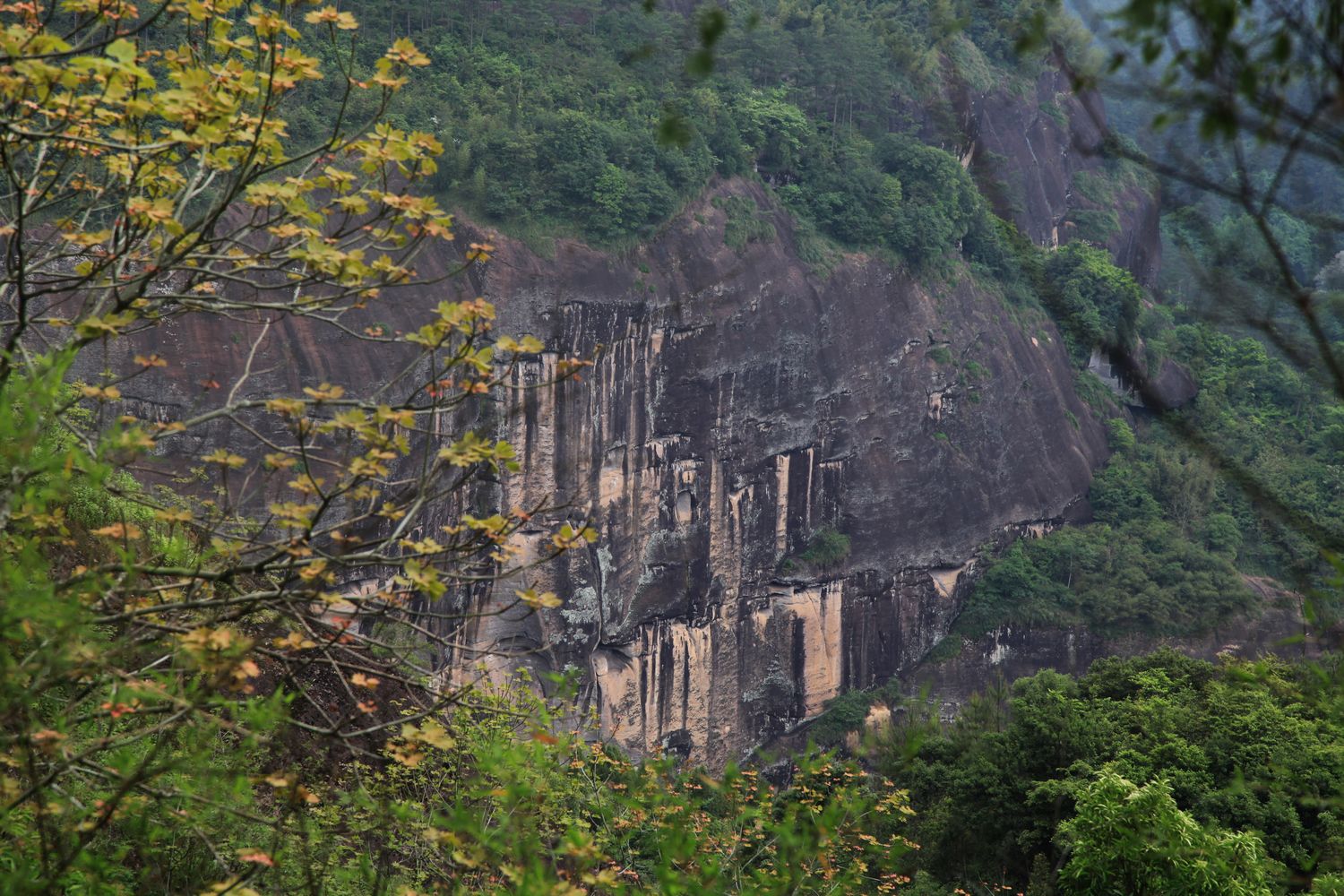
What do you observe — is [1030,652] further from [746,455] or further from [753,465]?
[746,455]

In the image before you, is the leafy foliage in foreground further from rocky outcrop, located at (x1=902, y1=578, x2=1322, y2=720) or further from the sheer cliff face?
rocky outcrop, located at (x1=902, y1=578, x2=1322, y2=720)

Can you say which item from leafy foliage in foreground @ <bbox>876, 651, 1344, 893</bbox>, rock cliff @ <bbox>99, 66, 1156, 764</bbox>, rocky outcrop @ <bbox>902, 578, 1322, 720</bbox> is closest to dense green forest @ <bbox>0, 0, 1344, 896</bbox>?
leafy foliage in foreground @ <bbox>876, 651, 1344, 893</bbox>

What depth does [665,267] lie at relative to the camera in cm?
1953

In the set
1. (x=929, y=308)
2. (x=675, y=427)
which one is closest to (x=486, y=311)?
(x=675, y=427)

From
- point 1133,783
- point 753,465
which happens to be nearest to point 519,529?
point 1133,783

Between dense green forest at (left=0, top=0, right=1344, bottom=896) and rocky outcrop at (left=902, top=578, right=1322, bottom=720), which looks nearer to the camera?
dense green forest at (left=0, top=0, right=1344, bottom=896)

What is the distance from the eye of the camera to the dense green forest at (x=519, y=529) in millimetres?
2164

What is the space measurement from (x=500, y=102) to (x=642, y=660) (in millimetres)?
9595

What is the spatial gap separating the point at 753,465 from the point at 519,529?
1707 centimetres

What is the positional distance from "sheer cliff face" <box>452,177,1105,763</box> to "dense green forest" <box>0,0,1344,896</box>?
72cm

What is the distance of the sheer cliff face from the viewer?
60.7 feet

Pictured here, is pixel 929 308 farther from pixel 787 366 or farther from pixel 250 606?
pixel 250 606

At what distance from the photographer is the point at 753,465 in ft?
68.1

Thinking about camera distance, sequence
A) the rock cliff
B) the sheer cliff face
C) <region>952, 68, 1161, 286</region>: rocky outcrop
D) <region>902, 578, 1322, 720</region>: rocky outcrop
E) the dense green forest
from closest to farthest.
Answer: the dense green forest
the rock cliff
the sheer cliff face
<region>902, 578, 1322, 720</region>: rocky outcrop
<region>952, 68, 1161, 286</region>: rocky outcrop
